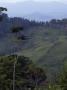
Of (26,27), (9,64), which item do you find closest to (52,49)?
(26,27)

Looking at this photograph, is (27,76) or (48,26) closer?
(27,76)

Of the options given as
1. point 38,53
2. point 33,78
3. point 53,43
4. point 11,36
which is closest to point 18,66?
point 33,78

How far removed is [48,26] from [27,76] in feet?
138

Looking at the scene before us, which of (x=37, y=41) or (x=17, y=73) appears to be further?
(x=37, y=41)

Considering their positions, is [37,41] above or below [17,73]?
below

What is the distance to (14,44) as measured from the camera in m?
56.9

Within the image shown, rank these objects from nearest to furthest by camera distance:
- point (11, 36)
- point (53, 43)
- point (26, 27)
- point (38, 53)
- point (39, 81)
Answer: point (39, 81)
point (38, 53)
point (53, 43)
point (11, 36)
point (26, 27)

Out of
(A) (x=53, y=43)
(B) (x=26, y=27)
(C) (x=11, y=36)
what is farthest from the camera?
(B) (x=26, y=27)

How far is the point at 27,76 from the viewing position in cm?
→ 2881

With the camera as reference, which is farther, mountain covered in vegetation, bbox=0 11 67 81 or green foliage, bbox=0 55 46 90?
mountain covered in vegetation, bbox=0 11 67 81

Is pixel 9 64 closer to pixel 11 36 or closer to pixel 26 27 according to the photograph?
pixel 11 36

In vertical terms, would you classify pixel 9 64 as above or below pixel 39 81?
above

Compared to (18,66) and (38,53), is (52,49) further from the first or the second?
(18,66)

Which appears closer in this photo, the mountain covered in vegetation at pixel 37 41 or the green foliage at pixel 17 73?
the green foliage at pixel 17 73
